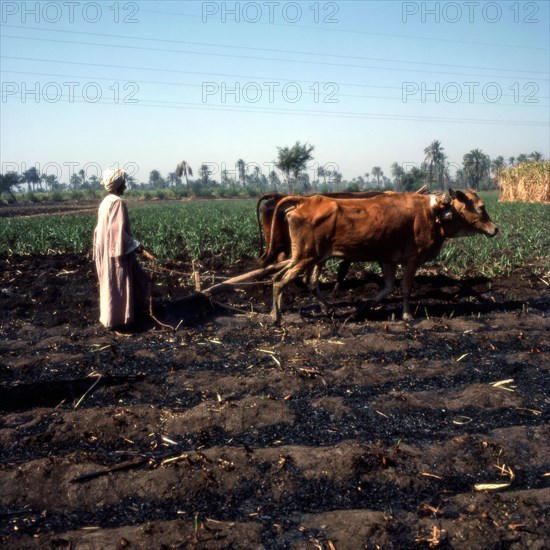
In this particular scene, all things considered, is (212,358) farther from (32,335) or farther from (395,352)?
(32,335)

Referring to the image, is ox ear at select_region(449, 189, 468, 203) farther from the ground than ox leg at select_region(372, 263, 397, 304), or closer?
farther from the ground

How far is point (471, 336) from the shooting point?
7.30 meters

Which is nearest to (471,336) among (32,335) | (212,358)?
(212,358)

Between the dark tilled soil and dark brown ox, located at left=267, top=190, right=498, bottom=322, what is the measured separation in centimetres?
71

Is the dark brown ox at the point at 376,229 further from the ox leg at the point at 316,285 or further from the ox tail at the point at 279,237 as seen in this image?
the ox leg at the point at 316,285

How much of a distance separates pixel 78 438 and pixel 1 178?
6615cm

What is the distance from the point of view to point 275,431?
492 centimetres

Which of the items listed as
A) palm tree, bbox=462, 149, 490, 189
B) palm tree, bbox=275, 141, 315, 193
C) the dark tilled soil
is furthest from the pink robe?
palm tree, bbox=462, 149, 490, 189

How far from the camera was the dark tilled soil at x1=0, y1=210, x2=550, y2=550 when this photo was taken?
365cm

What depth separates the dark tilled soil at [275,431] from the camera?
3.65 m

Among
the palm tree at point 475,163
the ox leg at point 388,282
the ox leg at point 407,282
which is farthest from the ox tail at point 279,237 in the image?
the palm tree at point 475,163

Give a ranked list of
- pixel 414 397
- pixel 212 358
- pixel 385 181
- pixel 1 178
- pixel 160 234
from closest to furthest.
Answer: pixel 414 397 → pixel 212 358 → pixel 160 234 → pixel 1 178 → pixel 385 181

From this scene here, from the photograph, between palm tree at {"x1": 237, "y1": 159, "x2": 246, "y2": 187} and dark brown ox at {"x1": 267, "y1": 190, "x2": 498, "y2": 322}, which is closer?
dark brown ox at {"x1": 267, "y1": 190, "x2": 498, "y2": 322}

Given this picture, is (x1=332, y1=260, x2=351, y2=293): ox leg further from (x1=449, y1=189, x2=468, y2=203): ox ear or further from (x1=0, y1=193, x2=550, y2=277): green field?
(x1=0, y1=193, x2=550, y2=277): green field
